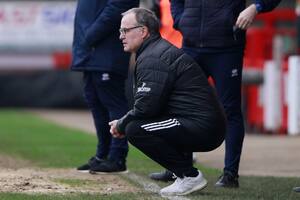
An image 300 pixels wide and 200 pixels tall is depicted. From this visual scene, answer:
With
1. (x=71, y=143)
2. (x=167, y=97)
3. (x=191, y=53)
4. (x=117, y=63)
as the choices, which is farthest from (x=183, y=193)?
(x=71, y=143)

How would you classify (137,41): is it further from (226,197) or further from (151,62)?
(226,197)

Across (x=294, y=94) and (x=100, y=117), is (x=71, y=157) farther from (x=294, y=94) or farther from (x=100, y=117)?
(x=294, y=94)

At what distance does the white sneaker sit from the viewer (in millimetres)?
6777

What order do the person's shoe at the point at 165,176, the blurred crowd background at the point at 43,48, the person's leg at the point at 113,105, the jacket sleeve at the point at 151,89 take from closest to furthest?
the jacket sleeve at the point at 151,89, the person's shoe at the point at 165,176, the person's leg at the point at 113,105, the blurred crowd background at the point at 43,48

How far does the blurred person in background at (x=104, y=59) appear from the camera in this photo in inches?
320

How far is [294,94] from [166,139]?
7.19m

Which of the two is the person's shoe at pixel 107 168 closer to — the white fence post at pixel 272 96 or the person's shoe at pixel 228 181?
the person's shoe at pixel 228 181

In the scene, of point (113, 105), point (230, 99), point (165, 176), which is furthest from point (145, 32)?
point (113, 105)

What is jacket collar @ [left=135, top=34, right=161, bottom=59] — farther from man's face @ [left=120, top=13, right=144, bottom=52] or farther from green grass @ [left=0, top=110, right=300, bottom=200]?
green grass @ [left=0, top=110, right=300, bottom=200]

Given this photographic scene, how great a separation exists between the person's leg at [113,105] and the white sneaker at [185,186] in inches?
57.1

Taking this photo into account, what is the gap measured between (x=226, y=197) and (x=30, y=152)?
169 inches

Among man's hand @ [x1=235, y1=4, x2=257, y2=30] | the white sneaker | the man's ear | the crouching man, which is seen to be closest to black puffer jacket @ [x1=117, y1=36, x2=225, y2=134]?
the crouching man

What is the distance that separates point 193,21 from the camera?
751 centimetres

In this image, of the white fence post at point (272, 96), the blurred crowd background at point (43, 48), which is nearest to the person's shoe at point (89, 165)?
the white fence post at point (272, 96)
